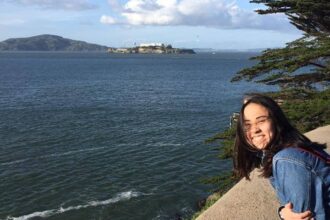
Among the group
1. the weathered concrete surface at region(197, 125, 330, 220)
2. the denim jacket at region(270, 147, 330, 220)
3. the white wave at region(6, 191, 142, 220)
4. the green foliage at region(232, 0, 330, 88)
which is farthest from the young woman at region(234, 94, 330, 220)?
the white wave at region(6, 191, 142, 220)

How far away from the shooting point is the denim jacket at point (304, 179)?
114 inches

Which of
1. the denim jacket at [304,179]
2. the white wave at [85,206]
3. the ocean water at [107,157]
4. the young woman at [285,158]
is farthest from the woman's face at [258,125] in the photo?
the white wave at [85,206]

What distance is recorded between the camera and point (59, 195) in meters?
24.2

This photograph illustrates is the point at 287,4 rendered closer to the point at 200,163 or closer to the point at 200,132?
the point at 200,163

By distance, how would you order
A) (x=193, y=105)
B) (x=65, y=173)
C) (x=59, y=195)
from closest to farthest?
(x=59, y=195) < (x=65, y=173) < (x=193, y=105)

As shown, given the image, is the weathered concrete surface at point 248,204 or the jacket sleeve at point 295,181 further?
the weathered concrete surface at point 248,204

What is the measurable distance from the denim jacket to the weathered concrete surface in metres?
4.69

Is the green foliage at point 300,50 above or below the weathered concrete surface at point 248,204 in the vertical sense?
above

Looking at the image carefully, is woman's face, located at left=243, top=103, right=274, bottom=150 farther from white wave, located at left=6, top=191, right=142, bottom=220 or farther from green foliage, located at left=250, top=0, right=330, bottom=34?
white wave, located at left=6, top=191, right=142, bottom=220

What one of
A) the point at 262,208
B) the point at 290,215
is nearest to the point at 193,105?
the point at 262,208

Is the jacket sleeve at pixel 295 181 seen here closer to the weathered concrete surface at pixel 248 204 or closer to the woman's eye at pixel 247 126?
the woman's eye at pixel 247 126

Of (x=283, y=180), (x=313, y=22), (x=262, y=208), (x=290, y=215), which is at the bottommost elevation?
(x=262, y=208)

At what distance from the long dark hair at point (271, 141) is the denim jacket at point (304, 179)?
12cm

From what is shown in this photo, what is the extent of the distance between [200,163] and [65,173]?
27.7ft
